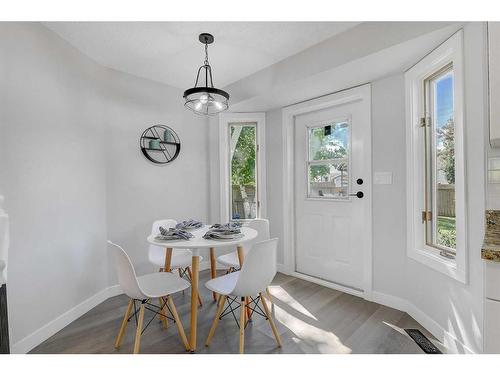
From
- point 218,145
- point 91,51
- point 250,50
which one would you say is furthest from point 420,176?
point 91,51

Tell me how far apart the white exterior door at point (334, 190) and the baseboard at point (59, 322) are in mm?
2131

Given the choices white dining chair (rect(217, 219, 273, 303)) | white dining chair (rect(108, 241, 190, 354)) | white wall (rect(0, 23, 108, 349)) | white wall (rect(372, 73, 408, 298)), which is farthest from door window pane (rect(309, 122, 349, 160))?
white wall (rect(0, 23, 108, 349))

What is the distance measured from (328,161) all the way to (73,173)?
8.19 ft

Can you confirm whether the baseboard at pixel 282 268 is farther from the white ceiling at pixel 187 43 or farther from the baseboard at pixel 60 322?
the white ceiling at pixel 187 43

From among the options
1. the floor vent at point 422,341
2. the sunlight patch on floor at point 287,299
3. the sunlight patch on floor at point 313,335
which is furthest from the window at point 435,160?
the sunlight patch on floor at point 287,299

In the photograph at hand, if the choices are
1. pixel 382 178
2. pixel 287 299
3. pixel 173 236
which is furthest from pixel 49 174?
pixel 382 178

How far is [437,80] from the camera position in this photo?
1852mm

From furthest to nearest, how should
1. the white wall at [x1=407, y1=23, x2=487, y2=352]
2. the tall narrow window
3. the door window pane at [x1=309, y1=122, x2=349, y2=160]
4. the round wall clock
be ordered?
the round wall clock
the door window pane at [x1=309, y1=122, x2=349, y2=160]
the tall narrow window
the white wall at [x1=407, y1=23, x2=487, y2=352]

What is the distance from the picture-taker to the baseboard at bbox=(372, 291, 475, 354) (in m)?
1.55

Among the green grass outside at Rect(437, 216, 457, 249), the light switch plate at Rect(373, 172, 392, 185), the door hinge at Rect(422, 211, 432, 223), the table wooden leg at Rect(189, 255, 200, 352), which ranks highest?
the light switch plate at Rect(373, 172, 392, 185)

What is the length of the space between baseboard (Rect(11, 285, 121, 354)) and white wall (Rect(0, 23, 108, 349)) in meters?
0.03

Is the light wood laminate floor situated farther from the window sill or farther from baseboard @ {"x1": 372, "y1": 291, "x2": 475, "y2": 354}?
the window sill

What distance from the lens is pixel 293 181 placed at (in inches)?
117
